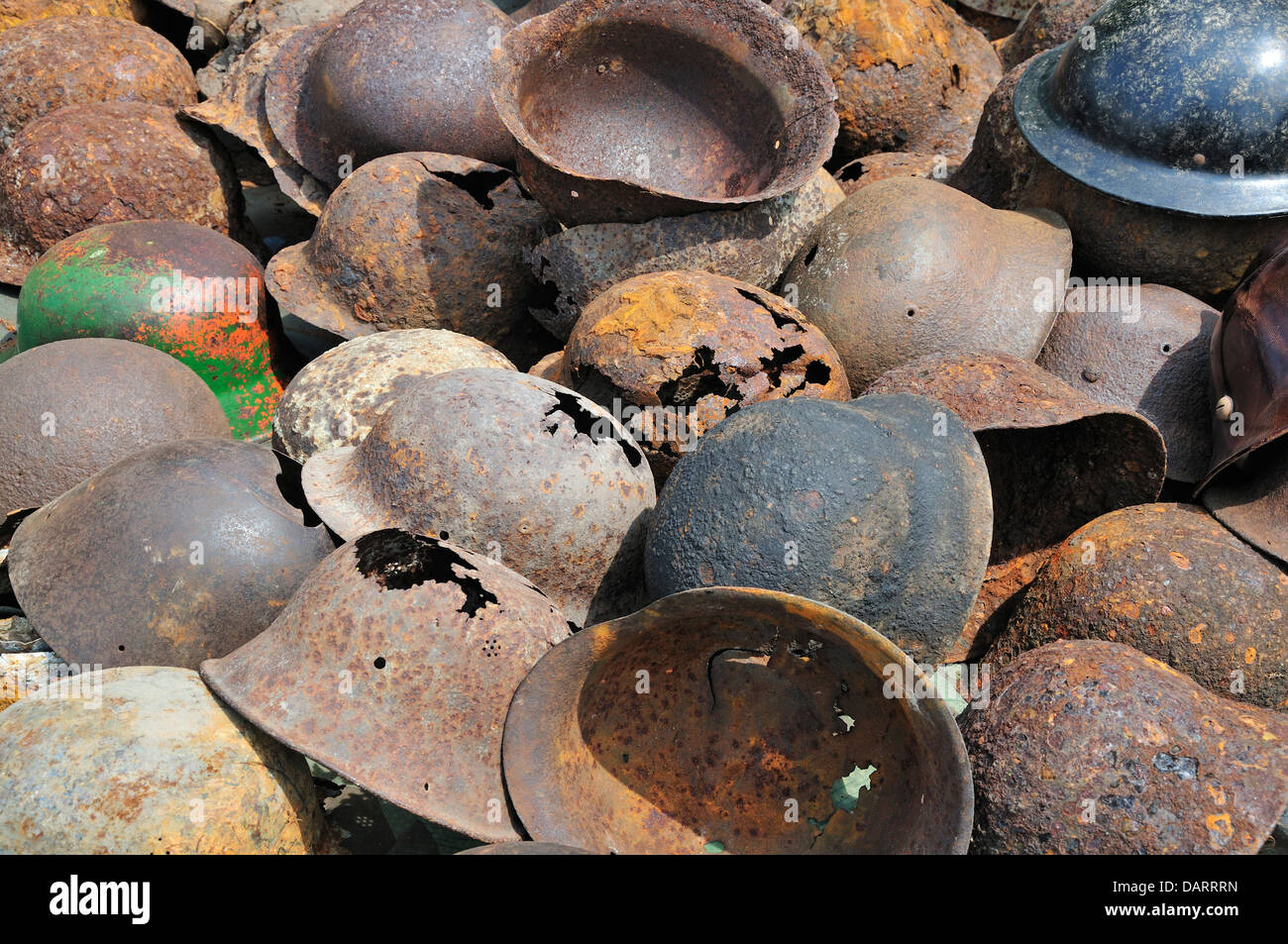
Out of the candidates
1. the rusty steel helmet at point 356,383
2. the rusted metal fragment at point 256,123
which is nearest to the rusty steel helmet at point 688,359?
the rusty steel helmet at point 356,383

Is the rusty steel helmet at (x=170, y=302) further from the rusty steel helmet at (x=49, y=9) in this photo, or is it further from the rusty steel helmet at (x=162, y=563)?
the rusty steel helmet at (x=49, y=9)

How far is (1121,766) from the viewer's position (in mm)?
2119

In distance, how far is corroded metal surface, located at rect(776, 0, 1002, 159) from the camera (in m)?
4.71

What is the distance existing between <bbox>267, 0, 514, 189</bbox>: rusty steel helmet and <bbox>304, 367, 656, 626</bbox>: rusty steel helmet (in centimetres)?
205

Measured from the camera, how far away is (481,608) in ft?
8.02

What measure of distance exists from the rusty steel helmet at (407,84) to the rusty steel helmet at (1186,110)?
2529 millimetres

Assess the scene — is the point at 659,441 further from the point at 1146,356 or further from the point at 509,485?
the point at 1146,356

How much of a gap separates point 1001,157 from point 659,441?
2.20 meters

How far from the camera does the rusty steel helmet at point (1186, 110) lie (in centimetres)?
354

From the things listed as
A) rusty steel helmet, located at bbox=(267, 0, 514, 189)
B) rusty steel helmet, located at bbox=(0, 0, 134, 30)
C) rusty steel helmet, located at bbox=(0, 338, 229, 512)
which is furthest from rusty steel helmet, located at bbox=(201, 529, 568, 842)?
rusty steel helmet, located at bbox=(0, 0, 134, 30)

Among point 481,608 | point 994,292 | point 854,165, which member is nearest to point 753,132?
point 854,165

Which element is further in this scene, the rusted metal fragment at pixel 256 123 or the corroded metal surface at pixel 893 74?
the rusted metal fragment at pixel 256 123

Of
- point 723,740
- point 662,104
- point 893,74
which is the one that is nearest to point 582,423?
point 723,740
